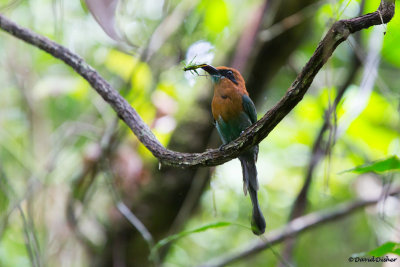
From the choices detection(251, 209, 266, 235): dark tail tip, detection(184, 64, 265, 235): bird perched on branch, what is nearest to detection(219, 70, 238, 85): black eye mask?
detection(184, 64, 265, 235): bird perched on branch

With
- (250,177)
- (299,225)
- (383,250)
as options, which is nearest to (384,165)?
(383,250)

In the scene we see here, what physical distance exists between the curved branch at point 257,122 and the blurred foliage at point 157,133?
934mm

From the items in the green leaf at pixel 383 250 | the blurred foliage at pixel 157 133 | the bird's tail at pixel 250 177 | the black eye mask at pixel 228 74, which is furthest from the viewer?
the blurred foliage at pixel 157 133

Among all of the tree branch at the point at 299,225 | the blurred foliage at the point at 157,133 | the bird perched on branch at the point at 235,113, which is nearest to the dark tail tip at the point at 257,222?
the bird perched on branch at the point at 235,113

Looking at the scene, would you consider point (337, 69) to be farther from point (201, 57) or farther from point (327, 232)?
point (201, 57)

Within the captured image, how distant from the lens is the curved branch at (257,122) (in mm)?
1117

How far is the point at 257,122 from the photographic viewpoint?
1.30m

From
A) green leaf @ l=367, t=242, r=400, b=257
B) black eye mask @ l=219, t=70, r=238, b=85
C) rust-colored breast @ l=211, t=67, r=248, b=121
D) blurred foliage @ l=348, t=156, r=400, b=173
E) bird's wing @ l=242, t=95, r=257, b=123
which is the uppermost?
black eye mask @ l=219, t=70, r=238, b=85

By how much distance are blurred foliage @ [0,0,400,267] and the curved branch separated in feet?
3.06

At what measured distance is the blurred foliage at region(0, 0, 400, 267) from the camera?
3275 millimetres

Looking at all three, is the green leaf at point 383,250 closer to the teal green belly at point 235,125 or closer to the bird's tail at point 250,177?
the bird's tail at point 250,177

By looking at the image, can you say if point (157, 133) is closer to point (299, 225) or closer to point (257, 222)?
point (299, 225)

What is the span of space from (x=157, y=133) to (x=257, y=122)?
1995mm

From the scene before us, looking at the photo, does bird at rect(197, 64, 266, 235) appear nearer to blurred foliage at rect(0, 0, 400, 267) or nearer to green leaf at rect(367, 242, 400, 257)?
blurred foliage at rect(0, 0, 400, 267)
